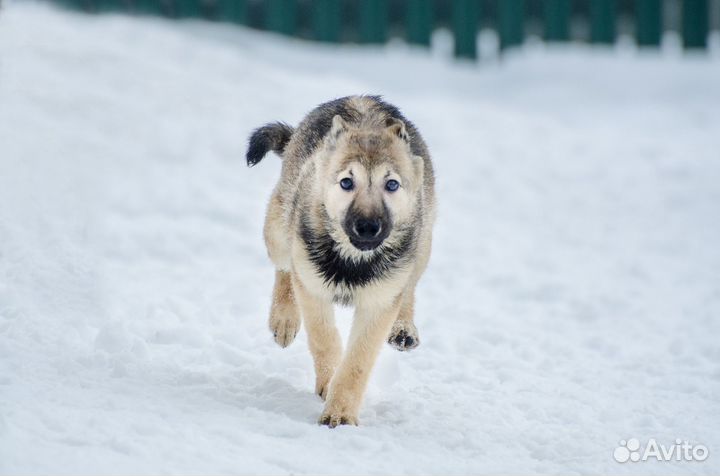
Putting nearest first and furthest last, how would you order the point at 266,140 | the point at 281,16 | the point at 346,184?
the point at 346,184 → the point at 266,140 → the point at 281,16

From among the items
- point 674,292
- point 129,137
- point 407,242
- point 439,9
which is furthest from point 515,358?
point 439,9

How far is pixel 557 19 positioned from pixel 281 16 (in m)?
3.66

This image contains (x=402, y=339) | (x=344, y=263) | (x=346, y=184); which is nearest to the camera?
(x=346, y=184)

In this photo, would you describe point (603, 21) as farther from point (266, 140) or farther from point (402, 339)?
point (402, 339)

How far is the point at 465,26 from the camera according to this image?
12875 millimetres

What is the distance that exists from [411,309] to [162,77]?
5975 mm

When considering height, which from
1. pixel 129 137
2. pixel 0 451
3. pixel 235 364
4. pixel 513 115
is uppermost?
pixel 513 115

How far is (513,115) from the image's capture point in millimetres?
11664

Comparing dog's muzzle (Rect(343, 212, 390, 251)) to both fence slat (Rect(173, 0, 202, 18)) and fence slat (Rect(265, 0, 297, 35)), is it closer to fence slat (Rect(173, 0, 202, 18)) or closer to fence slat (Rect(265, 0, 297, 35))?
fence slat (Rect(265, 0, 297, 35))

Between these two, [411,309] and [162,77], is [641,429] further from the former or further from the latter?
[162,77]

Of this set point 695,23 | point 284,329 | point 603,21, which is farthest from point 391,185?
point 695,23

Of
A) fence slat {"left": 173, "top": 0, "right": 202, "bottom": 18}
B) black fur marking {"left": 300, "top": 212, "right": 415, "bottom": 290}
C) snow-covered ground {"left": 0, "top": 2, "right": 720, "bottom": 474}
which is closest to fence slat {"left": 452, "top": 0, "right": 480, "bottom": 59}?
snow-covered ground {"left": 0, "top": 2, "right": 720, "bottom": 474}

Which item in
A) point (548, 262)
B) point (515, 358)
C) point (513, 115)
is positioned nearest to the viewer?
point (515, 358)

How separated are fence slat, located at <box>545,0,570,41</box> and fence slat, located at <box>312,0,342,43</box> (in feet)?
9.07
